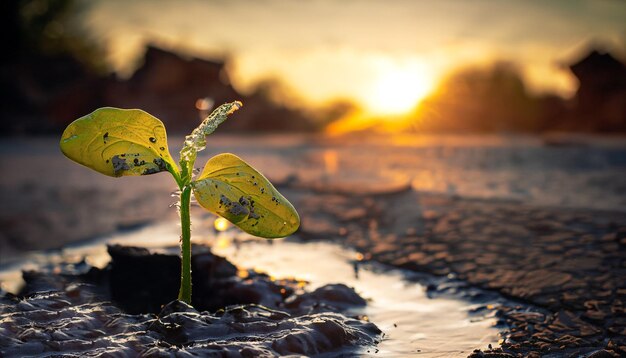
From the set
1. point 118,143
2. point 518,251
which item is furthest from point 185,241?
point 518,251

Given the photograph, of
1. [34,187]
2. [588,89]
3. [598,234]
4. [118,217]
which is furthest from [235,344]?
[588,89]

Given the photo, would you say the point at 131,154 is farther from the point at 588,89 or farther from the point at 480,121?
the point at 480,121

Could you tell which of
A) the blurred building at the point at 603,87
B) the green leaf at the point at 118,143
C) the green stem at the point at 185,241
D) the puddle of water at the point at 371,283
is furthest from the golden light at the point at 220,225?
the blurred building at the point at 603,87

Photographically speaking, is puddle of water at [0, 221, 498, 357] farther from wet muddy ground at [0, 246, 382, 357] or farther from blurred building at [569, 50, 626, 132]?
blurred building at [569, 50, 626, 132]

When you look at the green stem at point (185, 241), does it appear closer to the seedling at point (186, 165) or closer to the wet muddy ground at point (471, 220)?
the seedling at point (186, 165)

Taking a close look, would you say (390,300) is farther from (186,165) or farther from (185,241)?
Result: (186,165)

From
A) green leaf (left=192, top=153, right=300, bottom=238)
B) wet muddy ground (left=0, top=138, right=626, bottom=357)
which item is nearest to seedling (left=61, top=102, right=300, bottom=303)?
green leaf (left=192, top=153, right=300, bottom=238)
